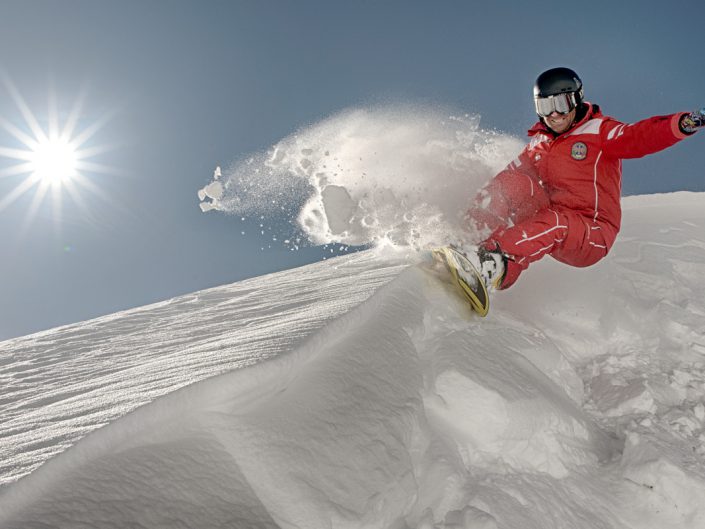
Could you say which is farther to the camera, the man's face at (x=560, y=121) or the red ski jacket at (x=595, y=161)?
the man's face at (x=560, y=121)

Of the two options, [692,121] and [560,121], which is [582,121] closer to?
[560,121]

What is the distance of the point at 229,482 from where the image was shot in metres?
1.21

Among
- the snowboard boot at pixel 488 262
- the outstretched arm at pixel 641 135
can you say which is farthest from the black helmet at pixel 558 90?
the snowboard boot at pixel 488 262

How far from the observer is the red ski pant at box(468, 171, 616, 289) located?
123 inches

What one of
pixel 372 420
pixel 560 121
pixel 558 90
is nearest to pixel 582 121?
pixel 560 121

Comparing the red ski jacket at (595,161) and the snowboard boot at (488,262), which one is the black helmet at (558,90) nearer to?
the red ski jacket at (595,161)

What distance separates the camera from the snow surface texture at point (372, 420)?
1.15 meters

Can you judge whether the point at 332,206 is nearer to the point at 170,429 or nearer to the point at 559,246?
the point at 559,246

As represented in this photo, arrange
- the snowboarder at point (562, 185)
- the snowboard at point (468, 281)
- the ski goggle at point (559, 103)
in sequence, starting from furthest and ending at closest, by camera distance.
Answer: the ski goggle at point (559, 103), the snowboarder at point (562, 185), the snowboard at point (468, 281)

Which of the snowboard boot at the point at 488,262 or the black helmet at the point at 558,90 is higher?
the black helmet at the point at 558,90

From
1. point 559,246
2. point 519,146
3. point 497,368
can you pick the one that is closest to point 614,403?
point 497,368

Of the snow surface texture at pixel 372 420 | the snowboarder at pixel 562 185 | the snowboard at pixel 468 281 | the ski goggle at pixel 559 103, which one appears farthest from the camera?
the ski goggle at pixel 559 103

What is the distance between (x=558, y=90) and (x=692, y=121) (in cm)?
99

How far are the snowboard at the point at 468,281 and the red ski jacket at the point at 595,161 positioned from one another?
1.27m
